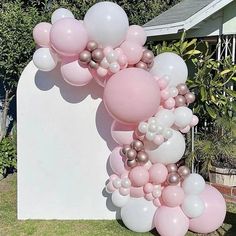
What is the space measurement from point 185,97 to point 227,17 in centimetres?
337

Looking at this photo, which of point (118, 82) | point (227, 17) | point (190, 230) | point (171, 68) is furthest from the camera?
point (227, 17)

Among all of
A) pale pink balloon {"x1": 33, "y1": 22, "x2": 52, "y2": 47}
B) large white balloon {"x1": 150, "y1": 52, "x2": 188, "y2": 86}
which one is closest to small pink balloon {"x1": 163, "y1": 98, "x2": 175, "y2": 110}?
large white balloon {"x1": 150, "y1": 52, "x2": 188, "y2": 86}

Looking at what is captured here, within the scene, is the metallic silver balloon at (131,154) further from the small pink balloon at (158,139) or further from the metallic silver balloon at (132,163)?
the small pink balloon at (158,139)

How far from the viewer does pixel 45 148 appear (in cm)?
525

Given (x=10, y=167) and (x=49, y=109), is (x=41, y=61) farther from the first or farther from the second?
(x=10, y=167)

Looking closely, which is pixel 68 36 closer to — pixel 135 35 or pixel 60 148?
pixel 135 35

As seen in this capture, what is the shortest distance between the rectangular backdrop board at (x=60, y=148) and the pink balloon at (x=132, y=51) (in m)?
0.79

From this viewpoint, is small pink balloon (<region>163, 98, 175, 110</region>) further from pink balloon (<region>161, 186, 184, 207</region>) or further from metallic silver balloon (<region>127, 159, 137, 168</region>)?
pink balloon (<region>161, 186, 184, 207</region>)

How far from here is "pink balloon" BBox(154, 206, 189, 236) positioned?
450cm

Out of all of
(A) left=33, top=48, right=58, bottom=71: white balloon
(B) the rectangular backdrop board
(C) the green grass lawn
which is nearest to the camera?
(A) left=33, top=48, right=58, bottom=71: white balloon

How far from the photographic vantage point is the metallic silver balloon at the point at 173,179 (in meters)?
4.51

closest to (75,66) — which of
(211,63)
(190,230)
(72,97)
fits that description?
(72,97)

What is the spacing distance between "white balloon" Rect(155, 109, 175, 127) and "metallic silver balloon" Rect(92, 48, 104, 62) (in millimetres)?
848

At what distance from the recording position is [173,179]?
4.51 metres
